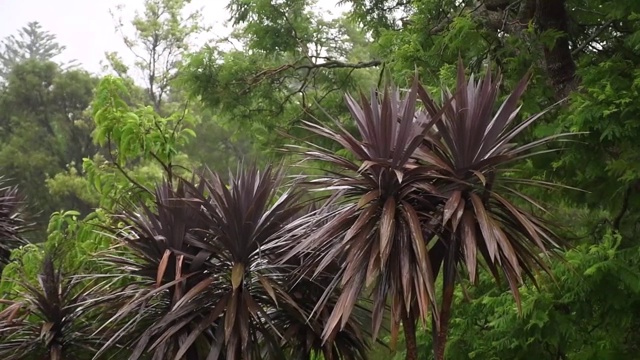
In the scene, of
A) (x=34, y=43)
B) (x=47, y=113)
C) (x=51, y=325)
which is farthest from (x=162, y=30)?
(x=34, y=43)

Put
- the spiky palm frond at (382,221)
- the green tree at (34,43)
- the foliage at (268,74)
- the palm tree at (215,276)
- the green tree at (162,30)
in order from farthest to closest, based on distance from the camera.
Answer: the green tree at (34,43)
the green tree at (162,30)
the foliage at (268,74)
the palm tree at (215,276)
the spiky palm frond at (382,221)

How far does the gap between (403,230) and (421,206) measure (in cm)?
23

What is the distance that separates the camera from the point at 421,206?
301 centimetres

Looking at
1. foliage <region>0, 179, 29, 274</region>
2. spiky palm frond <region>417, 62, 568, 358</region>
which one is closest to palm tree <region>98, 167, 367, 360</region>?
spiky palm frond <region>417, 62, 568, 358</region>

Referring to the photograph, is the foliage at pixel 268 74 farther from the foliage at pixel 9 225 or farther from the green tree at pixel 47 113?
the green tree at pixel 47 113

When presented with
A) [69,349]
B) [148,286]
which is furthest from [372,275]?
[69,349]

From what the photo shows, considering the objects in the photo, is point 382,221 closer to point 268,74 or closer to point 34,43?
point 268,74

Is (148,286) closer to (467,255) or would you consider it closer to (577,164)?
(467,255)

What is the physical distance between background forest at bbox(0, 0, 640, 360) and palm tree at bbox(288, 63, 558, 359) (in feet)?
0.04

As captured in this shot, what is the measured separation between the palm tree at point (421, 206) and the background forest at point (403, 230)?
0.01 meters

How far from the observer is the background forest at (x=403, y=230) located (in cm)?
289

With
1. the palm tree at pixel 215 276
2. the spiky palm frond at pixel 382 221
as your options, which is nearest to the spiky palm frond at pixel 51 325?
the palm tree at pixel 215 276

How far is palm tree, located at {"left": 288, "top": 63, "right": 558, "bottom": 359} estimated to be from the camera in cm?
272

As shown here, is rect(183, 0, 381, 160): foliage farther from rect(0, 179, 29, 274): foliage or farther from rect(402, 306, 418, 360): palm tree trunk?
rect(402, 306, 418, 360): palm tree trunk
